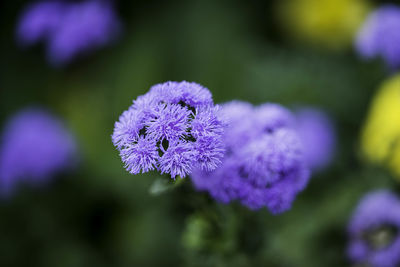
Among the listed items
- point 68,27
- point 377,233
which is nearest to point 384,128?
point 377,233

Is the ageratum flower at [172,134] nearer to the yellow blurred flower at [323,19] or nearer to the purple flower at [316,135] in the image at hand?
the purple flower at [316,135]

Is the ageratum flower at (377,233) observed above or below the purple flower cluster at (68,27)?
below

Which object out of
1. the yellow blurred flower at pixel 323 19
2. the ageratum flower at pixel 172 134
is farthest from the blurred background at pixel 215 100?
the ageratum flower at pixel 172 134

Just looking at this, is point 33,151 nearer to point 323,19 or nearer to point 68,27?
point 68,27

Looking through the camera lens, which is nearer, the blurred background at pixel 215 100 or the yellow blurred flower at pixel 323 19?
the blurred background at pixel 215 100

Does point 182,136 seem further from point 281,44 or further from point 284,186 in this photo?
point 281,44

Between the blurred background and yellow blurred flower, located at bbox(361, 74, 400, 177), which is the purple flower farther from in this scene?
yellow blurred flower, located at bbox(361, 74, 400, 177)

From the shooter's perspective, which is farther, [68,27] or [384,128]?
[68,27]
